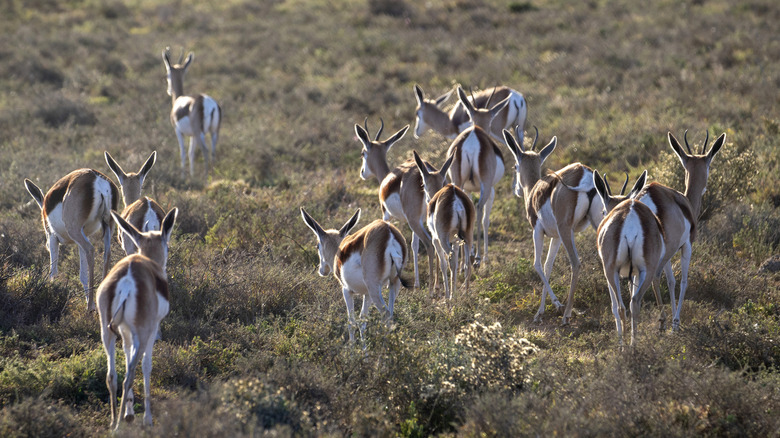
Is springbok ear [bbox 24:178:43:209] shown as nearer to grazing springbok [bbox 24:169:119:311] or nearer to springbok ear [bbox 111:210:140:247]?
grazing springbok [bbox 24:169:119:311]

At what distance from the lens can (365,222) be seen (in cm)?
1056

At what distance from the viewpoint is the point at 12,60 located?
71.7 ft

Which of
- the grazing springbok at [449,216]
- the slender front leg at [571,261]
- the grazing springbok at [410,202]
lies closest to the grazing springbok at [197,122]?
the grazing springbok at [410,202]

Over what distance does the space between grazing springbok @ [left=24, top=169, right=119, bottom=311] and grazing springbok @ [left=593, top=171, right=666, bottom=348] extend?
5.48 meters

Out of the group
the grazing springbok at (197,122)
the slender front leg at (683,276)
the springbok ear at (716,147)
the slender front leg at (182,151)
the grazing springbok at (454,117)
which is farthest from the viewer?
the grazing springbok at (197,122)

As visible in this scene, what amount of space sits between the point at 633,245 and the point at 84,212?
19.4 ft

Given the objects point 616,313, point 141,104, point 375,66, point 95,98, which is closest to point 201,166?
point 141,104

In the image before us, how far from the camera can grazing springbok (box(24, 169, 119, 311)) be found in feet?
25.2

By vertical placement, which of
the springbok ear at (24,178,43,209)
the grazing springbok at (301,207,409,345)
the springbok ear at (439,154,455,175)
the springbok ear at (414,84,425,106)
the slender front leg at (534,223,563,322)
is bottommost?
the slender front leg at (534,223,563,322)

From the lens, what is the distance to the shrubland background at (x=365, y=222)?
5324 mm

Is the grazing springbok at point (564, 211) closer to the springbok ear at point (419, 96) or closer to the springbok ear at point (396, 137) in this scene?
the springbok ear at point (396, 137)

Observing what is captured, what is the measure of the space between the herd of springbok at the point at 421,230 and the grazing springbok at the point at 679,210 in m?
0.01

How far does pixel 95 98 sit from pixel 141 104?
82.4 inches

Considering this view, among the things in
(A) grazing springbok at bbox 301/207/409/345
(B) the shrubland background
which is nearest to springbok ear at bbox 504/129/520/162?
(B) the shrubland background
